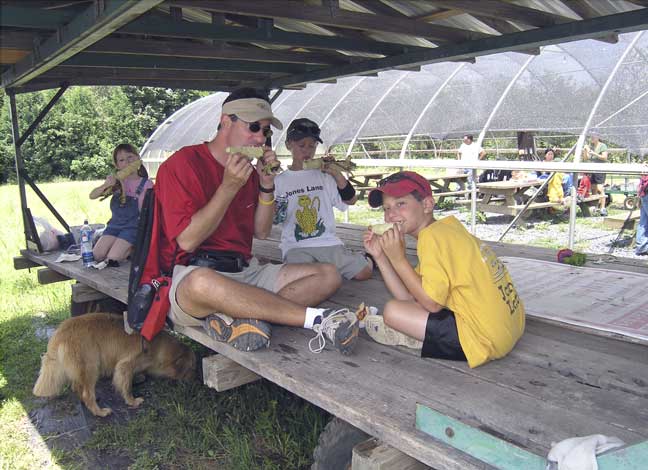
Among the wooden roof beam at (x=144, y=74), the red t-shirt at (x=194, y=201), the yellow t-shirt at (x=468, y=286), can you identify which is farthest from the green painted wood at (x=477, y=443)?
the wooden roof beam at (x=144, y=74)

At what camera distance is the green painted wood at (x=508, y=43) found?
10.4ft

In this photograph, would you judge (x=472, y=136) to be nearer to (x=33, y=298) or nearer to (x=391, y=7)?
(x=391, y=7)

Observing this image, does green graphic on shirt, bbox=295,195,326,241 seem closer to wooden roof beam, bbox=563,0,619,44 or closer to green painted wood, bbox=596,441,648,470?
wooden roof beam, bbox=563,0,619,44

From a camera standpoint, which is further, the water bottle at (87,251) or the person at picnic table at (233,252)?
the water bottle at (87,251)

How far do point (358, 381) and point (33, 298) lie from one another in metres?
5.43

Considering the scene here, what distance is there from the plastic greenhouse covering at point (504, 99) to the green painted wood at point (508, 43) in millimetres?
3096

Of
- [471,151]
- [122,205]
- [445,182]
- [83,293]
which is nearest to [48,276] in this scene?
[83,293]

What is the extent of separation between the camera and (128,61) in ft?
Answer: 13.4

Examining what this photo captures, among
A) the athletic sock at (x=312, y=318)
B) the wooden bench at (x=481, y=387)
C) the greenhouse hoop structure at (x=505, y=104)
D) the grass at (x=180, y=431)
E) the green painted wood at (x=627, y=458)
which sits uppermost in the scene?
the greenhouse hoop structure at (x=505, y=104)

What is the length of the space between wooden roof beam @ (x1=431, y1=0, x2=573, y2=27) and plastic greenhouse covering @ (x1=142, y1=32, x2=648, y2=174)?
324cm

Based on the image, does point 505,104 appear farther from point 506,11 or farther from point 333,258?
point 333,258

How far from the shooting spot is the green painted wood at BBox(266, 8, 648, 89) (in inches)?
125

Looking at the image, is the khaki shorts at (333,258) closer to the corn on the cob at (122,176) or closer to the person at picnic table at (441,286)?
the person at picnic table at (441,286)

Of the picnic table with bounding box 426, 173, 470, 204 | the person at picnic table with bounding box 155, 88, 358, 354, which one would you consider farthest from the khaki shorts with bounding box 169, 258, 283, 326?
the picnic table with bounding box 426, 173, 470, 204
